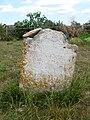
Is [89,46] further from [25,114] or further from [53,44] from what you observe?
[25,114]

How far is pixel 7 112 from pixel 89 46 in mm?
8238

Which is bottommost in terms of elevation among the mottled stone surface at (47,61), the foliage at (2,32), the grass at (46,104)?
the foliage at (2,32)

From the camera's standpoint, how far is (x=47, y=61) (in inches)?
197

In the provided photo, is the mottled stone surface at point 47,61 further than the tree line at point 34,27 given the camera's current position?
No

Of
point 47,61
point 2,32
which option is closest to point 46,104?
point 47,61

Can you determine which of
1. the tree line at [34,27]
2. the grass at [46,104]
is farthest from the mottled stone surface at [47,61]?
the tree line at [34,27]

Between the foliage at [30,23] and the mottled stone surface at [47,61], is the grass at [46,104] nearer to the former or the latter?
the mottled stone surface at [47,61]

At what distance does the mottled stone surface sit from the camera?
4.95 m

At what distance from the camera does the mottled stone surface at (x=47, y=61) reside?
16.2 ft

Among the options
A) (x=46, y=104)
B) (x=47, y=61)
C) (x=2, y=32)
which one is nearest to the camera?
(x=46, y=104)

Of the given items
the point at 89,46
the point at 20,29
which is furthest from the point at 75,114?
the point at 20,29

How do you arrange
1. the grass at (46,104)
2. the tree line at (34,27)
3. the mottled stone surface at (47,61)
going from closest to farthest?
1. the grass at (46,104)
2. the mottled stone surface at (47,61)
3. the tree line at (34,27)

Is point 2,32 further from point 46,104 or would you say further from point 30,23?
point 46,104

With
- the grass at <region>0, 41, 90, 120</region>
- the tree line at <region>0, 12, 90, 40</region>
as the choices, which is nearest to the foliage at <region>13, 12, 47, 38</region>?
the tree line at <region>0, 12, 90, 40</region>
